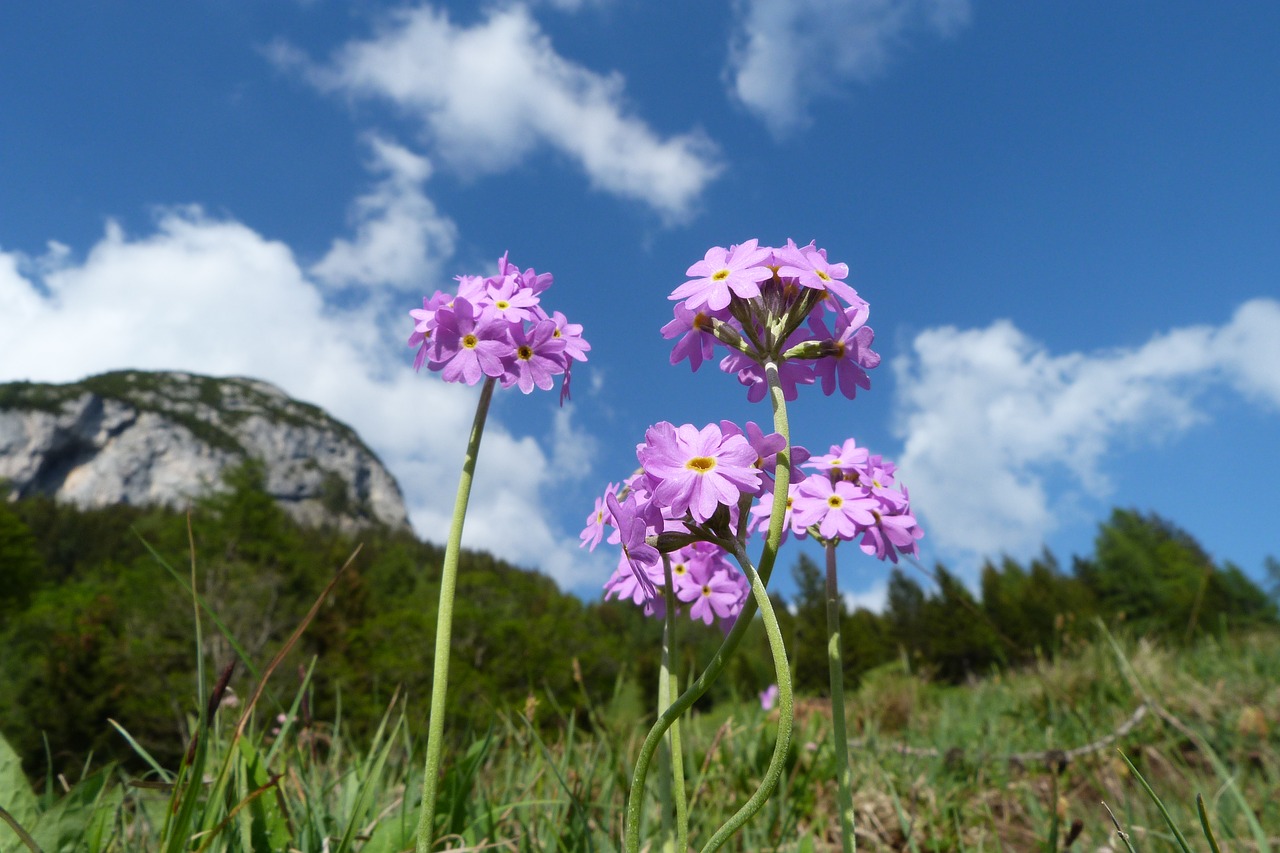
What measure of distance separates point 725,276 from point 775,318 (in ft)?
0.54

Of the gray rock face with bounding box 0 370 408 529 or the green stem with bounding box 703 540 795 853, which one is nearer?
the green stem with bounding box 703 540 795 853

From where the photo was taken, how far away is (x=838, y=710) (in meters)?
1.95

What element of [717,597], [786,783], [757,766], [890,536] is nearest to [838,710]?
[890,536]

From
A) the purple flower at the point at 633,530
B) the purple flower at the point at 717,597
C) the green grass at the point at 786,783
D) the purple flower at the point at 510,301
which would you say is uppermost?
the purple flower at the point at 510,301

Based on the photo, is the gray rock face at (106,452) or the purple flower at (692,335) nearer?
the purple flower at (692,335)

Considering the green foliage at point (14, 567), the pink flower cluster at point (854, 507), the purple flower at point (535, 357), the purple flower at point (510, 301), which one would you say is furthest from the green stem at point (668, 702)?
the green foliage at point (14, 567)

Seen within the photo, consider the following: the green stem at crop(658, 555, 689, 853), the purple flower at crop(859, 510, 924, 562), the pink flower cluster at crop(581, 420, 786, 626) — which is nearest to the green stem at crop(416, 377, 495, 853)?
the pink flower cluster at crop(581, 420, 786, 626)

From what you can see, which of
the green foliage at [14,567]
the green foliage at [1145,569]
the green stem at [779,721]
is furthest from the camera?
the green foliage at [1145,569]

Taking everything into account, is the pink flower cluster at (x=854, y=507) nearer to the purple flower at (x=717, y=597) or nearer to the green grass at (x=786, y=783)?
the purple flower at (x=717, y=597)

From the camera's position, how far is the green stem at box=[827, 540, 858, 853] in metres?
1.85

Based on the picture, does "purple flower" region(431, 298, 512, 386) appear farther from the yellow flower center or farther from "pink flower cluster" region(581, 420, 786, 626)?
the yellow flower center

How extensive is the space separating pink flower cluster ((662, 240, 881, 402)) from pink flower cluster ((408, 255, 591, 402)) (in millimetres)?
400

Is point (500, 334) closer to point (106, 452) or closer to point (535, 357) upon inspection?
point (535, 357)

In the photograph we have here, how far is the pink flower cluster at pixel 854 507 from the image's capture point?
2100 millimetres
